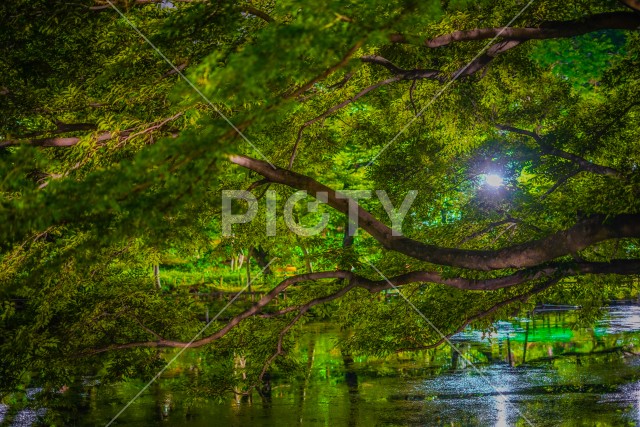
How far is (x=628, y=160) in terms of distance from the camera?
9.09 metres

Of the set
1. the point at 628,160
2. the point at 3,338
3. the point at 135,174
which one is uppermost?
the point at 628,160

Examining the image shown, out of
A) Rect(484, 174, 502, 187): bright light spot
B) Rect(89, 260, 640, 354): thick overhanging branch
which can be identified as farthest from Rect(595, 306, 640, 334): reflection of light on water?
Rect(89, 260, 640, 354): thick overhanging branch

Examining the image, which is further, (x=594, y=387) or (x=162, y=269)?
(x=162, y=269)

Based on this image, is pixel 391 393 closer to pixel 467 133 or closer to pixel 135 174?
pixel 467 133

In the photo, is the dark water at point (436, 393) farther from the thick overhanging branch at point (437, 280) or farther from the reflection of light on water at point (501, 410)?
the thick overhanging branch at point (437, 280)

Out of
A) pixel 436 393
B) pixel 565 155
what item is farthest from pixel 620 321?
pixel 565 155

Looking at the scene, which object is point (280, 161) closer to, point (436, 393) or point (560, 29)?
point (560, 29)

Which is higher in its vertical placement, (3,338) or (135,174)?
(135,174)

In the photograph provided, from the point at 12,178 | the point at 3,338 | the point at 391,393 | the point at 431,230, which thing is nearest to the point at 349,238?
the point at 391,393

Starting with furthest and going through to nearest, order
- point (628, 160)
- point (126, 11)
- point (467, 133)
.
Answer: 1. point (467, 133)
2. point (628, 160)
3. point (126, 11)

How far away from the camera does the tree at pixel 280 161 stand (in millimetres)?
5445

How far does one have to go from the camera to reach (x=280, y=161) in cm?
1277

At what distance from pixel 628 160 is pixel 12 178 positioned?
7.29 metres

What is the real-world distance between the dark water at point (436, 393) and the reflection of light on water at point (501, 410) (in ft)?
0.07
